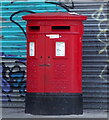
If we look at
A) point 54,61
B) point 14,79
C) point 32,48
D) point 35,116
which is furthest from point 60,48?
point 14,79

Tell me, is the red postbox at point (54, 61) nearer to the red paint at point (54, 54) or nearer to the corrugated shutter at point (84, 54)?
the red paint at point (54, 54)

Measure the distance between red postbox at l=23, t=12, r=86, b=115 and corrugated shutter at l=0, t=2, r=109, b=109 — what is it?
1.38m

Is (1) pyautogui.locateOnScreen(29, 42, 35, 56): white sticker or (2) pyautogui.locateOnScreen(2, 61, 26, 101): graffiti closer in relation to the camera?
(1) pyautogui.locateOnScreen(29, 42, 35, 56): white sticker

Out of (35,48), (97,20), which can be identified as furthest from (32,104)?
(97,20)

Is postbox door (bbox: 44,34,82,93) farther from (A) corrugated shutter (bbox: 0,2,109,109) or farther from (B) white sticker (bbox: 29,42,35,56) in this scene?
(A) corrugated shutter (bbox: 0,2,109,109)

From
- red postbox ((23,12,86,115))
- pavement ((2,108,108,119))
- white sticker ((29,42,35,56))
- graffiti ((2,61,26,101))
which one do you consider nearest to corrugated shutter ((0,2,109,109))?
graffiti ((2,61,26,101))

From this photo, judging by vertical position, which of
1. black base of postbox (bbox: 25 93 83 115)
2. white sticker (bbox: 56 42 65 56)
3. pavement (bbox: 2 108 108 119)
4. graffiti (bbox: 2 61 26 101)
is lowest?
pavement (bbox: 2 108 108 119)

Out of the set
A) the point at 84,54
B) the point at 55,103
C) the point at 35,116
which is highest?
the point at 84,54

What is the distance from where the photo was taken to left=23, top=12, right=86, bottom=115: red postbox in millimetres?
9805

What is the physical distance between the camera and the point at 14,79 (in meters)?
11.6

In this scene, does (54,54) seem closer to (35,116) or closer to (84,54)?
(35,116)

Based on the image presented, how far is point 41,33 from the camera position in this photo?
9836 mm

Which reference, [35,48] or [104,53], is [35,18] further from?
[104,53]

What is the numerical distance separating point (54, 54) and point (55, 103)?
2.91 ft
